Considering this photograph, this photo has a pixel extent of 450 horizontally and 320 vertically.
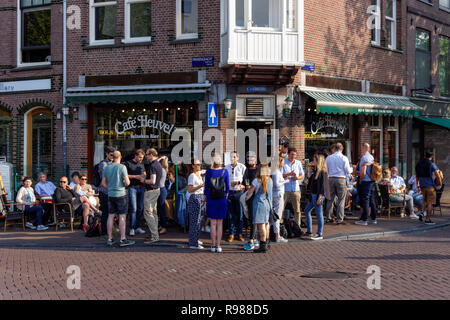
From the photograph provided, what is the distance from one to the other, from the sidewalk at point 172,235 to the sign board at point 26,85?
5424 millimetres

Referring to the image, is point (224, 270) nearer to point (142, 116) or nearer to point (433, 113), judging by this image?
point (142, 116)

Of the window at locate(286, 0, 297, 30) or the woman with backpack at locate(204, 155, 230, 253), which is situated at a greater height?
the window at locate(286, 0, 297, 30)

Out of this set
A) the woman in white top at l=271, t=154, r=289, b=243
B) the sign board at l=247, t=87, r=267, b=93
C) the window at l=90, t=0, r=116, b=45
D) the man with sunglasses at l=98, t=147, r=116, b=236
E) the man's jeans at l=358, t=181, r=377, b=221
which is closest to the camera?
the woman in white top at l=271, t=154, r=289, b=243

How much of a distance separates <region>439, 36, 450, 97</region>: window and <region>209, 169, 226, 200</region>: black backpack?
16246 millimetres

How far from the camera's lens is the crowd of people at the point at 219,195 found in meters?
10.3

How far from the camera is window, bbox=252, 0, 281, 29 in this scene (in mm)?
15844

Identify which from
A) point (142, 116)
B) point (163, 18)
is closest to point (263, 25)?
point (163, 18)

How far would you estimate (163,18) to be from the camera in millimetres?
16422

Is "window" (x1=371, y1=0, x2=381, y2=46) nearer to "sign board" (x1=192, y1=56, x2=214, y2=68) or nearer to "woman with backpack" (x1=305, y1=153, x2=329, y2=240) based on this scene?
"sign board" (x1=192, y1=56, x2=214, y2=68)

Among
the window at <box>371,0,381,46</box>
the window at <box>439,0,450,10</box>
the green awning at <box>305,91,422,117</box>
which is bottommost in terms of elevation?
the green awning at <box>305,91,422,117</box>

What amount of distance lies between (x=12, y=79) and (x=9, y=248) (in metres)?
A: 8.95

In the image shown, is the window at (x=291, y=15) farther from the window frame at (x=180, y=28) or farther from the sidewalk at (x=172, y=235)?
the sidewalk at (x=172, y=235)

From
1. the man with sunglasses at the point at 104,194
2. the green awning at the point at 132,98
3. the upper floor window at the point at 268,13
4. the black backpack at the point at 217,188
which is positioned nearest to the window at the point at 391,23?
the upper floor window at the point at 268,13

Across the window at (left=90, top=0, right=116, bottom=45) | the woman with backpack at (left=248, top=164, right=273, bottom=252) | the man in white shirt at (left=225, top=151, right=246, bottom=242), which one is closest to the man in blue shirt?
the man in white shirt at (left=225, top=151, right=246, bottom=242)
